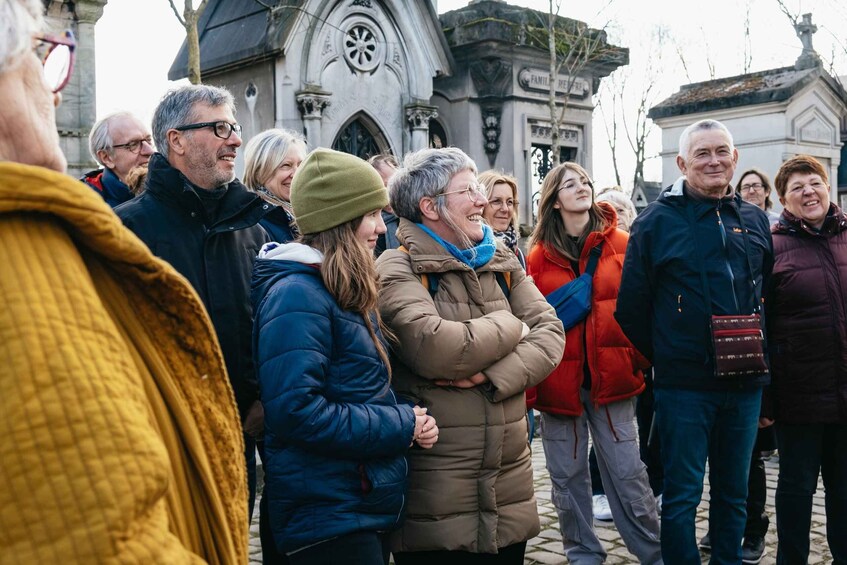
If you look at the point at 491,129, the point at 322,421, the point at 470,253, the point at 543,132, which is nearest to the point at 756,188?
the point at 470,253

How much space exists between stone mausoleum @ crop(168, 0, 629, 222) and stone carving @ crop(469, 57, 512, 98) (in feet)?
0.05

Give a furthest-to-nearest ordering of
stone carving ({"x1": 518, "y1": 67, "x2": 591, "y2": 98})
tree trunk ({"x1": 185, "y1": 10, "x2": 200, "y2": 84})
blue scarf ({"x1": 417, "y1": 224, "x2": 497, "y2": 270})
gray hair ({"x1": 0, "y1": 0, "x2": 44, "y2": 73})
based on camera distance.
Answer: stone carving ({"x1": 518, "y1": 67, "x2": 591, "y2": 98})
tree trunk ({"x1": 185, "y1": 10, "x2": 200, "y2": 84})
blue scarf ({"x1": 417, "y1": 224, "x2": 497, "y2": 270})
gray hair ({"x1": 0, "y1": 0, "x2": 44, "y2": 73})

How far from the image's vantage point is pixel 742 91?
46.2 ft

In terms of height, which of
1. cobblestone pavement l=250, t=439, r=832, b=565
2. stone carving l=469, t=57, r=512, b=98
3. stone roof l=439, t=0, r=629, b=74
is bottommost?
cobblestone pavement l=250, t=439, r=832, b=565

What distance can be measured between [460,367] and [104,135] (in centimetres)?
239

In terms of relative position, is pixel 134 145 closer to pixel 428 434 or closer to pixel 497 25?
pixel 428 434

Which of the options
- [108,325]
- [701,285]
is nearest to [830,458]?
[701,285]

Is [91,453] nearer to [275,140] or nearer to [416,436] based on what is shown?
[416,436]

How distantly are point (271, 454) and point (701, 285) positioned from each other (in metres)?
2.32

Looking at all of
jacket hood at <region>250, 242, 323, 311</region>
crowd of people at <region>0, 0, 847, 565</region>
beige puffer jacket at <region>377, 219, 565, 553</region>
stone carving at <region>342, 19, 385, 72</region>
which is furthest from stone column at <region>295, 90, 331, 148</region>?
jacket hood at <region>250, 242, 323, 311</region>

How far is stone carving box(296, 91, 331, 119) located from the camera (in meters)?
12.0

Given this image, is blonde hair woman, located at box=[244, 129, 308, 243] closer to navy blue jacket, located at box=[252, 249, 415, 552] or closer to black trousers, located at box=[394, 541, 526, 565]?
navy blue jacket, located at box=[252, 249, 415, 552]

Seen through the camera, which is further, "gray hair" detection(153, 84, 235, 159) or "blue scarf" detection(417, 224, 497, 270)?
"blue scarf" detection(417, 224, 497, 270)

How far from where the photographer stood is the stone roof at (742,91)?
13.7 meters
